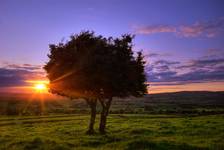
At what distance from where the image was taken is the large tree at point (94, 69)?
35469mm

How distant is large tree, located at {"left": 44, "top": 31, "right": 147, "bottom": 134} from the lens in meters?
35.5

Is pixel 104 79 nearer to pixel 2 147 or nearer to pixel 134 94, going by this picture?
pixel 134 94

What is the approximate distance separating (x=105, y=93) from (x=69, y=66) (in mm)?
5380

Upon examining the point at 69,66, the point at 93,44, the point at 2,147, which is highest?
the point at 93,44

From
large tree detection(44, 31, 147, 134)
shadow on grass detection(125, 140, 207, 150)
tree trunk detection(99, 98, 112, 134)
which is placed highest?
large tree detection(44, 31, 147, 134)

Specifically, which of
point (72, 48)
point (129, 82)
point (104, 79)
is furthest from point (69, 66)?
point (129, 82)

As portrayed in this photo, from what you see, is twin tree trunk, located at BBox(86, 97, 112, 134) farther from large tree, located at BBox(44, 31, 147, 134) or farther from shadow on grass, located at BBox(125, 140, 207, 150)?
shadow on grass, located at BBox(125, 140, 207, 150)

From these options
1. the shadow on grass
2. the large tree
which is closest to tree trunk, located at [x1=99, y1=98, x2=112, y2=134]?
the large tree

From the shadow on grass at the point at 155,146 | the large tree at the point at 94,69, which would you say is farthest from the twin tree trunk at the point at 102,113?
the shadow on grass at the point at 155,146

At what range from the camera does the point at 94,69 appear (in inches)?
1391

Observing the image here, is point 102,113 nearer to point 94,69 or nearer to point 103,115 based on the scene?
point 103,115

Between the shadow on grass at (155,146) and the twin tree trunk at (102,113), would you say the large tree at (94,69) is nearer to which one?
the twin tree trunk at (102,113)

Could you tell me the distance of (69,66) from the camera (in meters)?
37.1

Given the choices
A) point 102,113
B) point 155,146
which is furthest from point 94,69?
point 155,146
